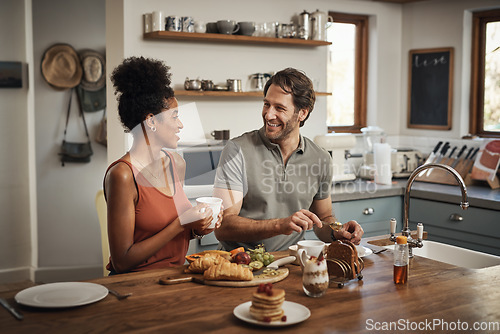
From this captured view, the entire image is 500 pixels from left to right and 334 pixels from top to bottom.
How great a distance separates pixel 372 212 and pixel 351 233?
169cm

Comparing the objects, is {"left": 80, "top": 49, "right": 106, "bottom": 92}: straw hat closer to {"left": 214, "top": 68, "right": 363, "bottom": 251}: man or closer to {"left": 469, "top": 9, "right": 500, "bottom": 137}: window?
{"left": 214, "top": 68, "right": 363, "bottom": 251}: man

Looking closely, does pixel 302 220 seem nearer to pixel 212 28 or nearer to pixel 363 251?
pixel 363 251

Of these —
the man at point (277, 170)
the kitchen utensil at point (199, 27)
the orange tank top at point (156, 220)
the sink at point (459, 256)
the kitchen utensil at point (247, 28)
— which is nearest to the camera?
the orange tank top at point (156, 220)

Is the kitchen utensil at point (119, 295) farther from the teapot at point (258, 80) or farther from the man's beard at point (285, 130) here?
the teapot at point (258, 80)

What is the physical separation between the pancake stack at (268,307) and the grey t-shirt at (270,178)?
0.99 m

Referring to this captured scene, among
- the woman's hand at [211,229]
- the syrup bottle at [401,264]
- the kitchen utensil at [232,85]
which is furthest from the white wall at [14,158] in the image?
the syrup bottle at [401,264]

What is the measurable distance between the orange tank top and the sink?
35.5 inches

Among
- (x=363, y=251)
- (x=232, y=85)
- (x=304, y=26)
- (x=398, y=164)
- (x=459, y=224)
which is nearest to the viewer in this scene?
(x=363, y=251)

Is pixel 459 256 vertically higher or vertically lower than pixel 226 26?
lower

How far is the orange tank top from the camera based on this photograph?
7.18 feet

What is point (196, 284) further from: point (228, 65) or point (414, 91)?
point (414, 91)

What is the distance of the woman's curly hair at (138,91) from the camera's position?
7.45 ft

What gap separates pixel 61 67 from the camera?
4.85 m

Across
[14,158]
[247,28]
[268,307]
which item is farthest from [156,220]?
[14,158]
